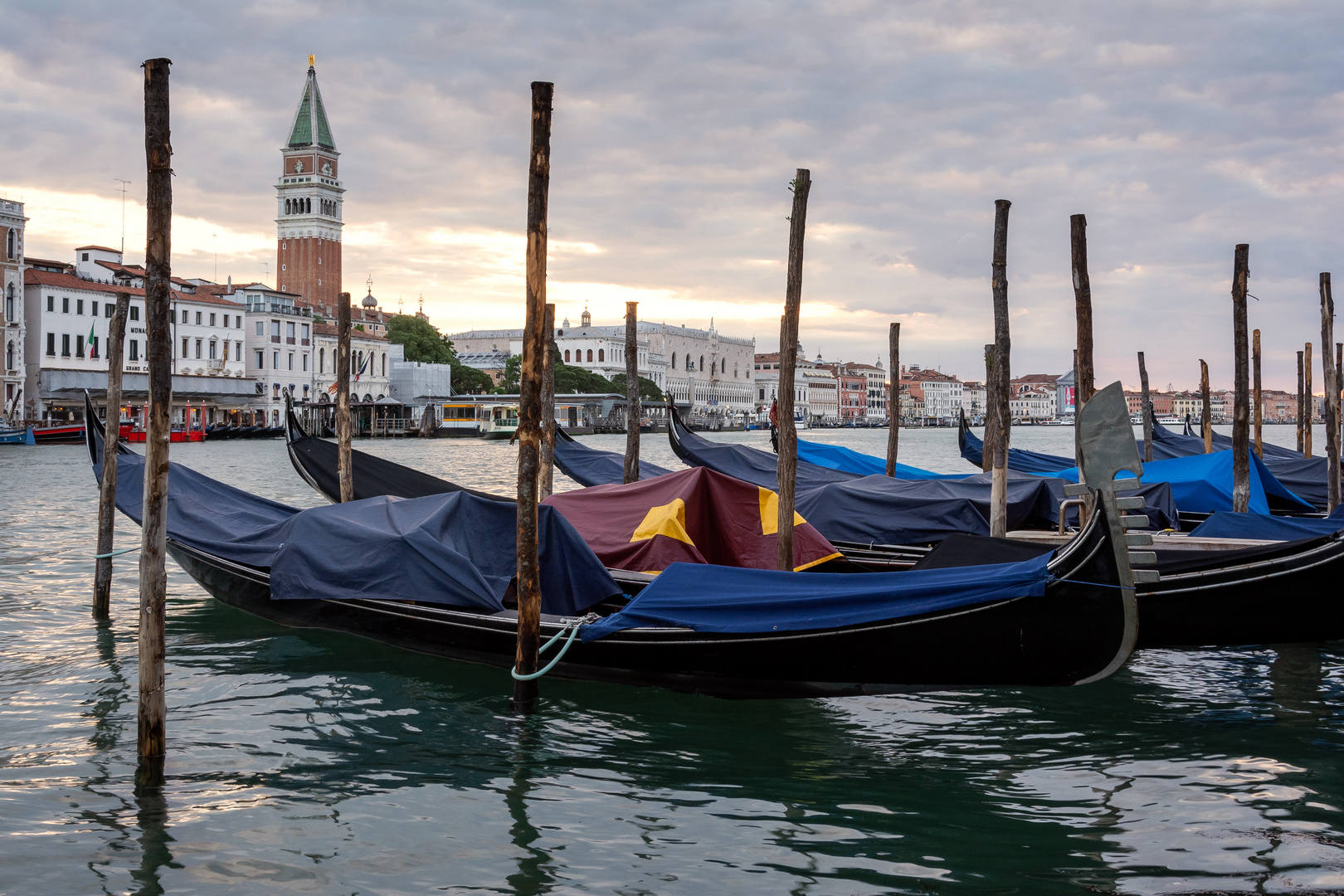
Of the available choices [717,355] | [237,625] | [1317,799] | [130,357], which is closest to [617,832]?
[1317,799]

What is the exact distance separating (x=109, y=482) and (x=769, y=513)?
404 cm

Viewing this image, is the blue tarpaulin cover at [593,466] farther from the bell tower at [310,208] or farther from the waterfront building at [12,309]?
the bell tower at [310,208]

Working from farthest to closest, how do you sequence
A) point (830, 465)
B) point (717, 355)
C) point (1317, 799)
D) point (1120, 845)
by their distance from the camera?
point (717, 355) < point (830, 465) < point (1317, 799) < point (1120, 845)

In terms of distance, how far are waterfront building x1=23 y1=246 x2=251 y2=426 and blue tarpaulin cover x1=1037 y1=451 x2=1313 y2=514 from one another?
3054 centimetres

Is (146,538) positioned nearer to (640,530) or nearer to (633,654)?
(633,654)

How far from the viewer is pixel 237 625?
676cm

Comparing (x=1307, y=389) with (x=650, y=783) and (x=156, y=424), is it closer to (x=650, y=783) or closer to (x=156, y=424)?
(x=650, y=783)

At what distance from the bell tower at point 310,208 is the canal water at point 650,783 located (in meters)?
60.8

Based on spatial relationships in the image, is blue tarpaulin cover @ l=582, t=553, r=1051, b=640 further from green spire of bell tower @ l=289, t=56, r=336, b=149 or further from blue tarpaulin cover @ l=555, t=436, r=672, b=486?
green spire of bell tower @ l=289, t=56, r=336, b=149

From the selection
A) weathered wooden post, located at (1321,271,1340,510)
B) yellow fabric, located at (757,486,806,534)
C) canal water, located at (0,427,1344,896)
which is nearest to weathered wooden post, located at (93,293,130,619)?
canal water, located at (0,427,1344,896)

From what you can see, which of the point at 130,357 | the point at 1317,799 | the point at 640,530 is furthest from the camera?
the point at 130,357

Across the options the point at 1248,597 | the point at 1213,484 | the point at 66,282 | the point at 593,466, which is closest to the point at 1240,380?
the point at 1213,484

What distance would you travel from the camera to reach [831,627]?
4.30 m

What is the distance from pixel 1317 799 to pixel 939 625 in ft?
4.47
